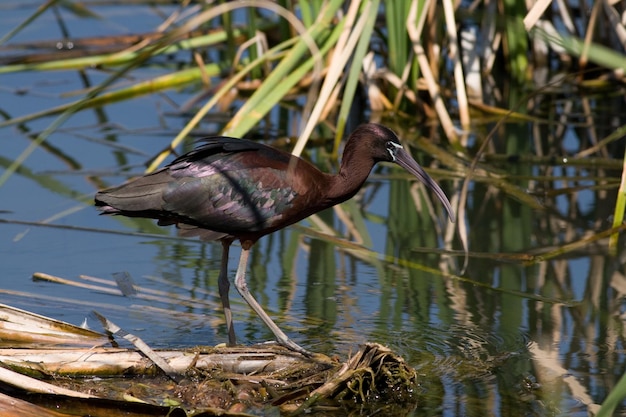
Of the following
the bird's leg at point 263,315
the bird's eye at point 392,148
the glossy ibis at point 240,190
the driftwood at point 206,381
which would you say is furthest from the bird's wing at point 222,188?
the driftwood at point 206,381

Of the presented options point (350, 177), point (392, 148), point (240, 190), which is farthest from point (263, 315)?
point (392, 148)

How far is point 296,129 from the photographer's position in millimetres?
8984

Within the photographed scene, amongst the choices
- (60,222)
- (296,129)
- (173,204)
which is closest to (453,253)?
(173,204)

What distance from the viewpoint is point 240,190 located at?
17.3 ft

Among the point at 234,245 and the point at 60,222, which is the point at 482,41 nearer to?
the point at 234,245

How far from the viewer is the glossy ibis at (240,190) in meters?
5.19

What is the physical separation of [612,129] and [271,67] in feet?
9.36

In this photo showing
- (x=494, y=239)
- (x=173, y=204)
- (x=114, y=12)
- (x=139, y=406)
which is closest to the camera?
(x=139, y=406)

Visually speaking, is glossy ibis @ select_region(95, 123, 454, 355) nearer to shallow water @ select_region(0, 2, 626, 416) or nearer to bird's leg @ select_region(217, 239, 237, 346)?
bird's leg @ select_region(217, 239, 237, 346)

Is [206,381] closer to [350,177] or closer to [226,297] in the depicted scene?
[226,297]

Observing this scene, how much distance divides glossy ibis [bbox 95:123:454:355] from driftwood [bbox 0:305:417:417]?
402 mm

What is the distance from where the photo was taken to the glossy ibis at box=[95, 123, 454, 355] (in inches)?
204

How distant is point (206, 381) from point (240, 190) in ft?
3.42

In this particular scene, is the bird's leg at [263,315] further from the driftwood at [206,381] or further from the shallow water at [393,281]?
the shallow water at [393,281]
